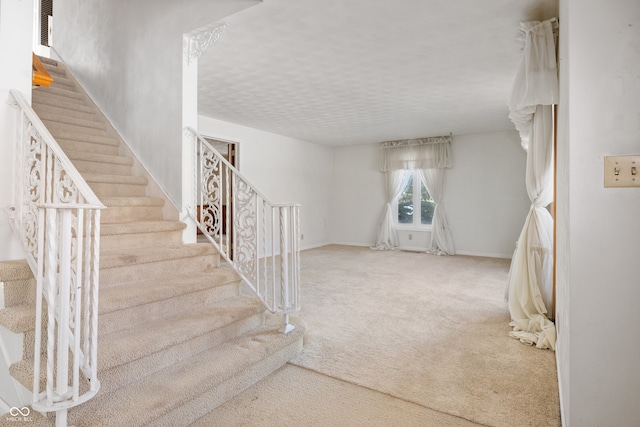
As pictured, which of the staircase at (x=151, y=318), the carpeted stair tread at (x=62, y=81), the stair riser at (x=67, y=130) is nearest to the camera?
the staircase at (x=151, y=318)

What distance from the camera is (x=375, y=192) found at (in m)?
7.87

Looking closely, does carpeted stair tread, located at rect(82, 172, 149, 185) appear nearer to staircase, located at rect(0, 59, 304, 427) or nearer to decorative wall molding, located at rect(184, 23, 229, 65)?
staircase, located at rect(0, 59, 304, 427)

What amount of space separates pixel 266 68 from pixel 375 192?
479cm

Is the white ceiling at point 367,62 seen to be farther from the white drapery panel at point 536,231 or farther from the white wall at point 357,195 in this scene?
the white wall at point 357,195

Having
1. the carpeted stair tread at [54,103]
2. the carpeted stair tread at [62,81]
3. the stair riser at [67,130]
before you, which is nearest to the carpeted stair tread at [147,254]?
the stair riser at [67,130]

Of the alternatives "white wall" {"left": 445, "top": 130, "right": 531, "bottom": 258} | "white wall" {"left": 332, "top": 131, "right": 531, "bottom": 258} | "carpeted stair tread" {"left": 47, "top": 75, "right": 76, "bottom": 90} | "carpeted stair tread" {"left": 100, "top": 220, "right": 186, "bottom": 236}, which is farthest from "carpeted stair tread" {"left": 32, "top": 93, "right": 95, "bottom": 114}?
"white wall" {"left": 445, "top": 130, "right": 531, "bottom": 258}

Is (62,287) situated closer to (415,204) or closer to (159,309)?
(159,309)

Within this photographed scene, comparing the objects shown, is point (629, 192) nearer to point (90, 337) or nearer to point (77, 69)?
point (90, 337)

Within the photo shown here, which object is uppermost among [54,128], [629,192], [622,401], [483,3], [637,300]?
[483,3]

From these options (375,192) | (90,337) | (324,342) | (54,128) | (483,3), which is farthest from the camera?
(375,192)

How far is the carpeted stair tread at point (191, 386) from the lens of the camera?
1.51 m

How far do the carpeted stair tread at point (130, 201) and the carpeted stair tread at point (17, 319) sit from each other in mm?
1201

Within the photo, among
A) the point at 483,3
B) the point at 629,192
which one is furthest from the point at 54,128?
the point at 629,192

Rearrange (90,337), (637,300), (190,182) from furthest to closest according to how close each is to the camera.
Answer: (190,182)
(90,337)
(637,300)
